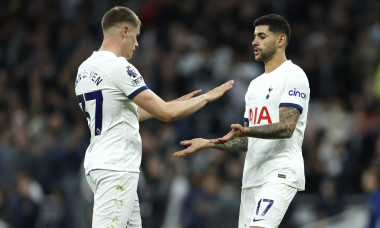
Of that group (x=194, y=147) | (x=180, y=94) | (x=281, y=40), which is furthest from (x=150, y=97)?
(x=180, y=94)

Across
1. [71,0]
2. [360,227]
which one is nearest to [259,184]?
[360,227]

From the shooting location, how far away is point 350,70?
16047 millimetres

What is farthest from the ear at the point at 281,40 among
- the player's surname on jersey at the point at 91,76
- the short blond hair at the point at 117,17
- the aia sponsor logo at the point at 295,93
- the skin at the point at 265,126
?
the player's surname on jersey at the point at 91,76

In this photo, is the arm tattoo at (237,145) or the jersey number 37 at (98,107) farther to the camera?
the arm tattoo at (237,145)

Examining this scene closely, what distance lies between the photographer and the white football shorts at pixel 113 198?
7.33 metres

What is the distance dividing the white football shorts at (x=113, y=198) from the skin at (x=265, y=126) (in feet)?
1.79

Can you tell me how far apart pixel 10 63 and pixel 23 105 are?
1966 mm

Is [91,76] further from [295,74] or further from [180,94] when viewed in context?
[180,94]

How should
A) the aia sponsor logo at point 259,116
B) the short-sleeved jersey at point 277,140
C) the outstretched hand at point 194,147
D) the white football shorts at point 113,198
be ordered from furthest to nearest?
the aia sponsor logo at point 259,116 → the short-sleeved jersey at point 277,140 → the outstretched hand at point 194,147 → the white football shorts at point 113,198

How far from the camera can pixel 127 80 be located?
24.3ft

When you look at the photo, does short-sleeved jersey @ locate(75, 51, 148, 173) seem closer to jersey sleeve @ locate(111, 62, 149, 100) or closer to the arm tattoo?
jersey sleeve @ locate(111, 62, 149, 100)

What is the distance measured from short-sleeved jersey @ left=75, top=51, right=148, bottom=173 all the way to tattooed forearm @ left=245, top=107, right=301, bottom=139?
1.10 meters

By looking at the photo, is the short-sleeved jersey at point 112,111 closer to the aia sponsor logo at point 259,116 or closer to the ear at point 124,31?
the ear at point 124,31

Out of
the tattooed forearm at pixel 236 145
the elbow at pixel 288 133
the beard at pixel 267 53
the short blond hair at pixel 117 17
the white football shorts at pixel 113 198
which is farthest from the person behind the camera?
the tattooed forearm at pixel 236 145
